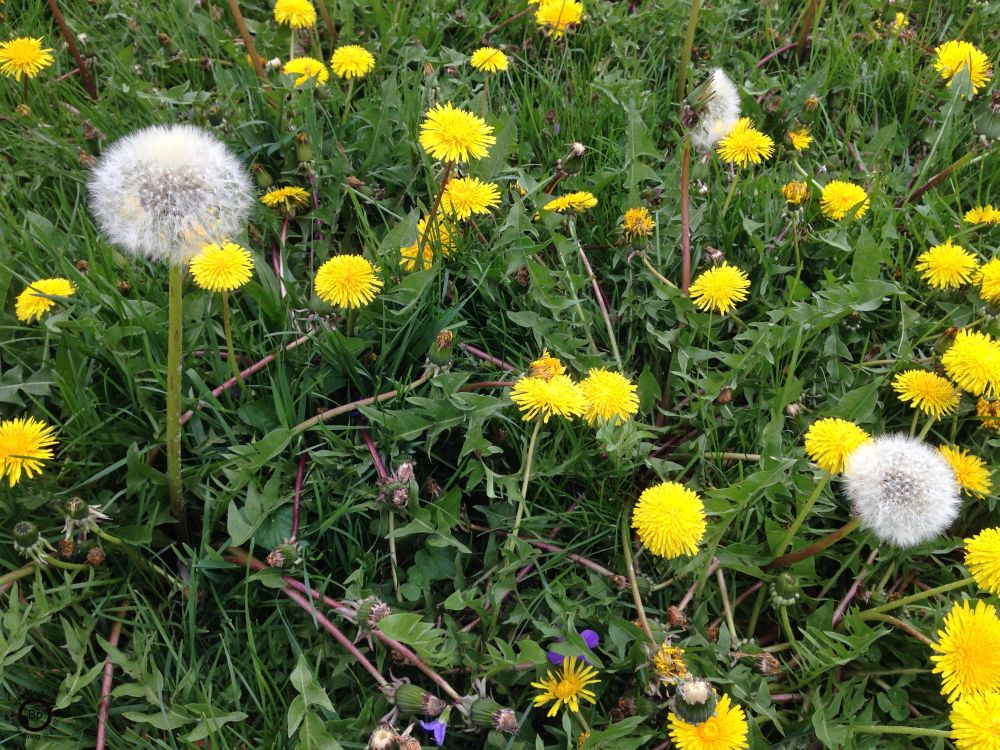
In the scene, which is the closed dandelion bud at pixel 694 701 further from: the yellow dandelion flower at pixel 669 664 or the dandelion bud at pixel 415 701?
the dandelion bud at pixel 415 701

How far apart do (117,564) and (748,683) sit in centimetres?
134

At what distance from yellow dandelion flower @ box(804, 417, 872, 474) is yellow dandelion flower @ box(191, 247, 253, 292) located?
49.6 inches

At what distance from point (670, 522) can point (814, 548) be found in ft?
1.22

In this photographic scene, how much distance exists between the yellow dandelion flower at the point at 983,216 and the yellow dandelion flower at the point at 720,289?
2.71 feet

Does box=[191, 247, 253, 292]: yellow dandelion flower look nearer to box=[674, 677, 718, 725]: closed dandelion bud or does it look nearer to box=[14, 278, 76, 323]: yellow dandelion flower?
box=[14, 278, 76, 323]: yellow dandelion flower

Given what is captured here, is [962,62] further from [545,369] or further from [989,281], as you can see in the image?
[545,369]

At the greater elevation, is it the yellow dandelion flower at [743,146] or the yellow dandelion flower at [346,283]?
the yellow dandelion flower at [743,146]

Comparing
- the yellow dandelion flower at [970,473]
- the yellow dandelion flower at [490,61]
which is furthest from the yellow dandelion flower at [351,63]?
the yellow dandelion flower at [970,473]

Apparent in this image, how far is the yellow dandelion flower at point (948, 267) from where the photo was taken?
195cm

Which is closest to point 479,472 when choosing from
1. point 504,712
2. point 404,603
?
point 404,603

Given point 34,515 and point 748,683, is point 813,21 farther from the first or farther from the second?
point 34,515

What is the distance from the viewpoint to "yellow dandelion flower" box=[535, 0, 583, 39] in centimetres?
260

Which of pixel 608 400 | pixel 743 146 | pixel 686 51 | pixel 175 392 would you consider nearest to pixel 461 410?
pixel 608 400

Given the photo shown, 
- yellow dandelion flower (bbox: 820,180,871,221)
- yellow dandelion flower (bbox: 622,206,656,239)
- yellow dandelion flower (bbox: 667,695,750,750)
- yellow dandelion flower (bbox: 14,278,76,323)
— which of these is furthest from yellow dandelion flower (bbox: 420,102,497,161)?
yellow dandelion flower (bbox: 667,695,750,750)
